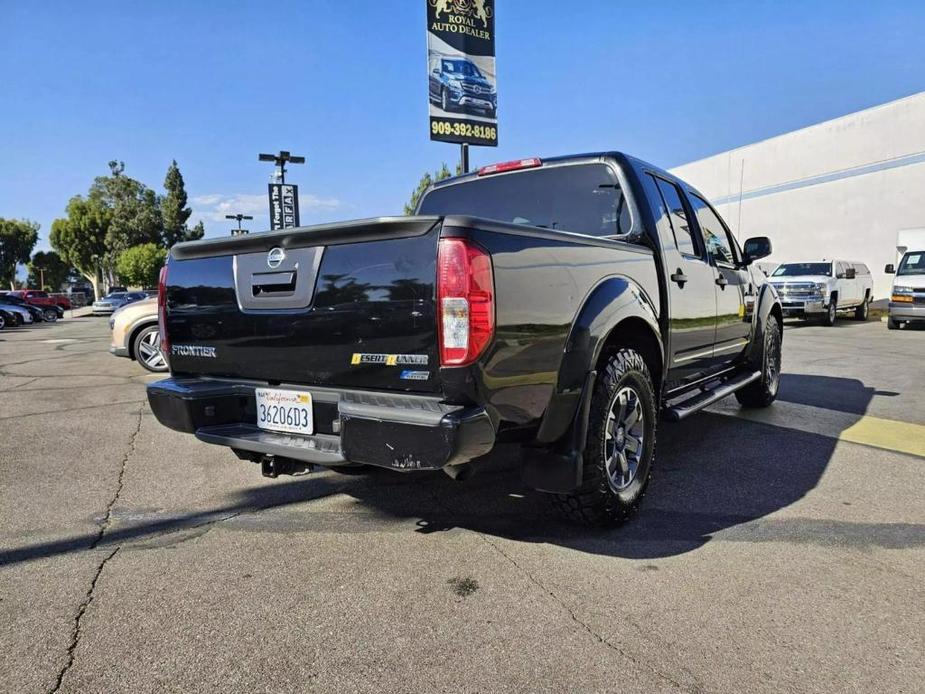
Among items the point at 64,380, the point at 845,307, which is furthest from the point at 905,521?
the point at 845,307

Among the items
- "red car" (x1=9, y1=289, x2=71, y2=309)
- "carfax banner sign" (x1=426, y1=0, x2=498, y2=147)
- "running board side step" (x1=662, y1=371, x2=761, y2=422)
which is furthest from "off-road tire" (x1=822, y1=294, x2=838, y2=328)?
"red car" (x1=9, y1=289, x2=71, y2=309)

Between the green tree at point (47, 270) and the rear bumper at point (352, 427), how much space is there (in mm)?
84179

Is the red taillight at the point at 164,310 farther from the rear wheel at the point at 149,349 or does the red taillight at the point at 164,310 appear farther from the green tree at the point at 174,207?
the green tree at the point at 174,207

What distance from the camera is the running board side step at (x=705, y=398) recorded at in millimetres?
3869

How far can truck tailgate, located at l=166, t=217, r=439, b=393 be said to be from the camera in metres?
2.50

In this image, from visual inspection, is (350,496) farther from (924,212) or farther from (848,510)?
(924,212)

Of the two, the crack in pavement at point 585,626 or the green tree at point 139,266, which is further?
the green tree at point 139,266

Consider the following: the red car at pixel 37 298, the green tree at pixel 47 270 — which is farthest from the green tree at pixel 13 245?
the red car at pixel 37 298

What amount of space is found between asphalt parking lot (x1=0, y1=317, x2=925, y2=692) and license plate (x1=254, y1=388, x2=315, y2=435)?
0.64 m

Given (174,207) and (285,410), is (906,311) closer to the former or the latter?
(285,410)

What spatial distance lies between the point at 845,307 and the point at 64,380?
20.2 m

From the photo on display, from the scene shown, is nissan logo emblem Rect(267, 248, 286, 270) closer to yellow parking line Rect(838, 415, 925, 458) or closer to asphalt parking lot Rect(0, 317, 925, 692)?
asphalt parking lot Rect(0, 317, 925, 692)

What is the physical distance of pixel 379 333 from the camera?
8.52ft

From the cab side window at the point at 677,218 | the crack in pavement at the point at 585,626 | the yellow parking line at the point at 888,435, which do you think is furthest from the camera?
the yellow parking line at the point at 888,435
